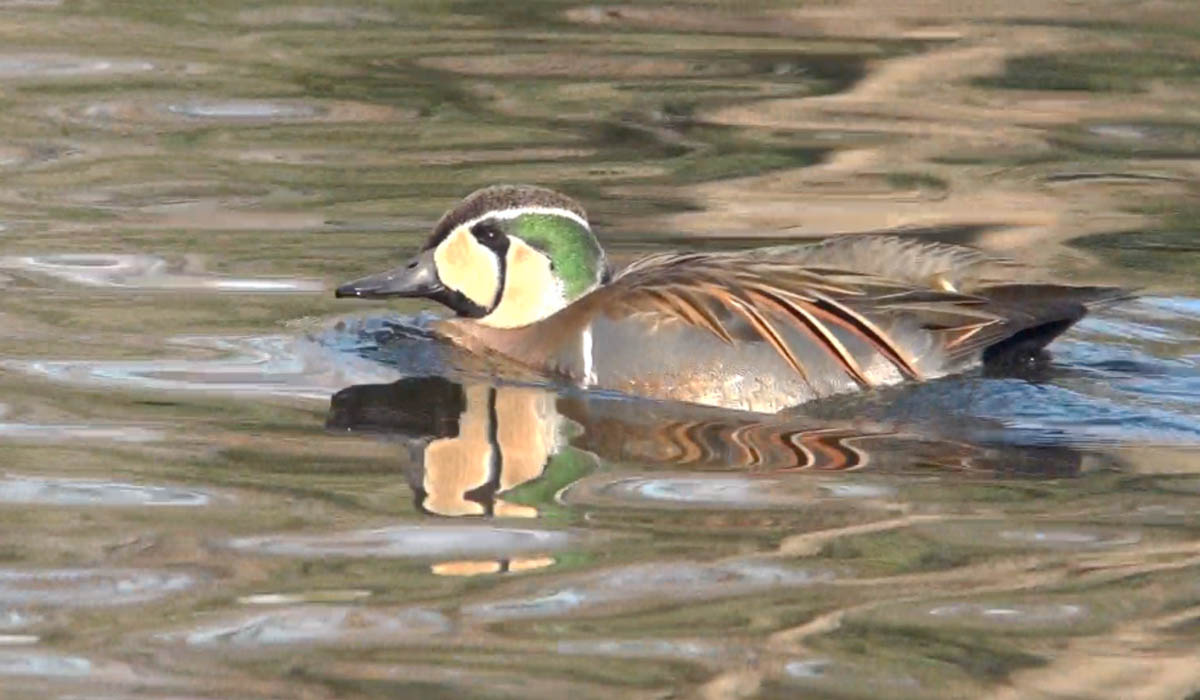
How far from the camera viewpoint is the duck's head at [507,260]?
8.45 metres

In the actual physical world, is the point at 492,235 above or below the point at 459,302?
above

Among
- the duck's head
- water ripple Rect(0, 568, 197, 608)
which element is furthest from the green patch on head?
water ripple Rect(0, 568, 197, 608)

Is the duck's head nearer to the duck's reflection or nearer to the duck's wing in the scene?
the duck's wing

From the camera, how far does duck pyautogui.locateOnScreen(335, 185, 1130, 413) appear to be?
7.96 metres

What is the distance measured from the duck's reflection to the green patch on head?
1.73 ft

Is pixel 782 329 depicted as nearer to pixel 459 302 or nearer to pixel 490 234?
pixel 490 234

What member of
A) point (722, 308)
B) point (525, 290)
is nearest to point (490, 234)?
point (525, 290)

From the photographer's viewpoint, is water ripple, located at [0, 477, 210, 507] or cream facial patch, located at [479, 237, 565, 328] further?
cream facial patch, located at [479, 237, 565, 328]

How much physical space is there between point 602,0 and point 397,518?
8584mm

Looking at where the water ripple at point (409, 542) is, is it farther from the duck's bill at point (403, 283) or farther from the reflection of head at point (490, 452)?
the duck's bill at point (403, 283)

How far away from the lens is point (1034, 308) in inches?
319

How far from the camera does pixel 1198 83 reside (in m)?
12.8

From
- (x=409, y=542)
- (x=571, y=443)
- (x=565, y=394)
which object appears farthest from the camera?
(x=565, y=394)

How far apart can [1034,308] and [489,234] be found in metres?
1.78
